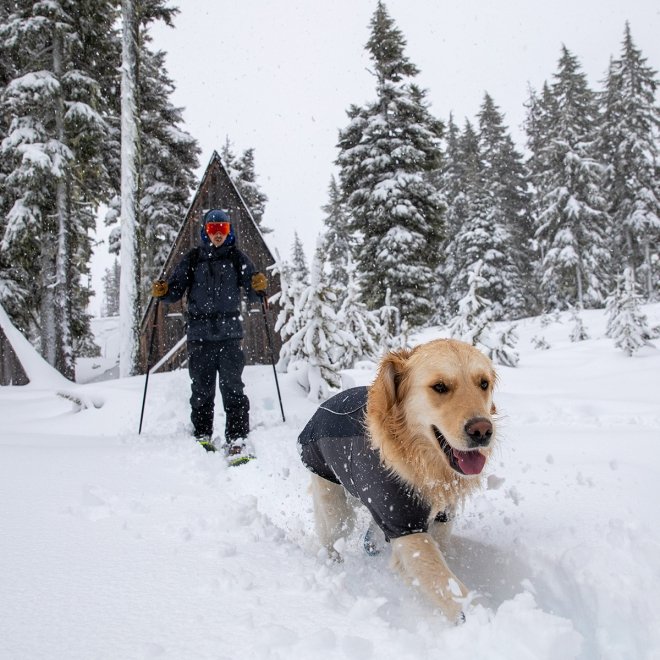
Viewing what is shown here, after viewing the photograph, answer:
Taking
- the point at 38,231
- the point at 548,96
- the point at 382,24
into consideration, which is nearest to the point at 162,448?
the point at 38,231

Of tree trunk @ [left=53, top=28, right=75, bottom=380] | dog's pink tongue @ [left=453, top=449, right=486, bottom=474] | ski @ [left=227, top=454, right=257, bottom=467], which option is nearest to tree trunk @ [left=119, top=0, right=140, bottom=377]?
tree trunk @ [left=53, top=28, right=75, bottom=380]

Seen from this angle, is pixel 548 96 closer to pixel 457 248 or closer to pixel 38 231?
pixel 457 248

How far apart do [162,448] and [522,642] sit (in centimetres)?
413

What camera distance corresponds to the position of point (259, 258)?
16.9 meters

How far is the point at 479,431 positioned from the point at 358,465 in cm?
76

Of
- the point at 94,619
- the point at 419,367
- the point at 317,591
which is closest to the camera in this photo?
the point at 94,619

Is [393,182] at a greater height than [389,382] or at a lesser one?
greater

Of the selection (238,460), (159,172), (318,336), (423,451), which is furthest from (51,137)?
(423,451)

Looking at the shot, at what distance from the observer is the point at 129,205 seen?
40.3 feet

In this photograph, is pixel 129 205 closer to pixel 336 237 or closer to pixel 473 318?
pixel 473 318

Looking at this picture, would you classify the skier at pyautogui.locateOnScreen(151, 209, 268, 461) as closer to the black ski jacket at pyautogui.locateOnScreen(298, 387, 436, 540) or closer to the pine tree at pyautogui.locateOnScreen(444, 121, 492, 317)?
the black ski jacket at pyautogui.locateOnScreen(298, 387, 436, 540)

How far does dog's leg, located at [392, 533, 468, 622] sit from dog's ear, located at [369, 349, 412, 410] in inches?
25.8

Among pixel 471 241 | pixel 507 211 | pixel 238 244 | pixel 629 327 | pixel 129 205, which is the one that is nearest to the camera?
pixel 629 327

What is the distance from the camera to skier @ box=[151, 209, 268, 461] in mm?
5168
